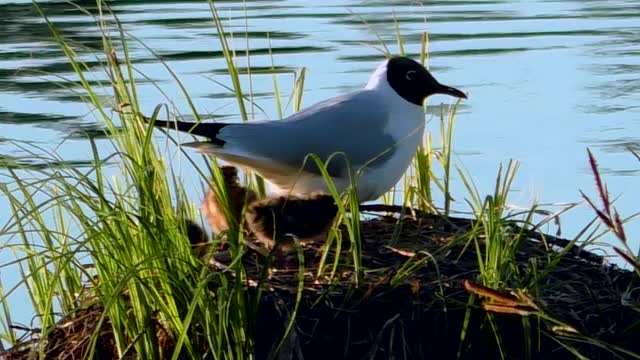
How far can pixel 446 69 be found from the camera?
31.1 ft

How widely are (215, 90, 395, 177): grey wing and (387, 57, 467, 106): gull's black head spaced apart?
0.21 m

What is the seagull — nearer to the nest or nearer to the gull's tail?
the gull's tail

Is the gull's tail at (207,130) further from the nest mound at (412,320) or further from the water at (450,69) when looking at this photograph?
→ the nest mound at (412,320)

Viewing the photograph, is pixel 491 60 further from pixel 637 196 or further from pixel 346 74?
pixel 637 196

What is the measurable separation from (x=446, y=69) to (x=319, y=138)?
175 inches

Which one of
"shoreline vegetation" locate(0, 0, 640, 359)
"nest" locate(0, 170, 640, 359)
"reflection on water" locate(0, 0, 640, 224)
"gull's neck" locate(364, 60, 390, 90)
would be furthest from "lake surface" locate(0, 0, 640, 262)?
"nest" locate(0, 170, 640, 359)

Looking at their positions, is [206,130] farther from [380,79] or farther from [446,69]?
[446,69]

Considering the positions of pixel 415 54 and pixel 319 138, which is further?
pixel 415 54

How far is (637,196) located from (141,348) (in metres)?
2.63

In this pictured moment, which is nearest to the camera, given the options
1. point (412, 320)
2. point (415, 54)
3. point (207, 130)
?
point (412, 320)

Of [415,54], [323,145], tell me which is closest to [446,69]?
[415,54]

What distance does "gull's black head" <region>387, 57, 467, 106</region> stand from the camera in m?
5.51

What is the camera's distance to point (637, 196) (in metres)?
6.39

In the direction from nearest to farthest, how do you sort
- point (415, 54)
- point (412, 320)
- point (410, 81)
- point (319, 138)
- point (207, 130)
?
point (412, 320)
point (207, 130)
point (319, 138)
point (410, 81)
point (415, 54)
